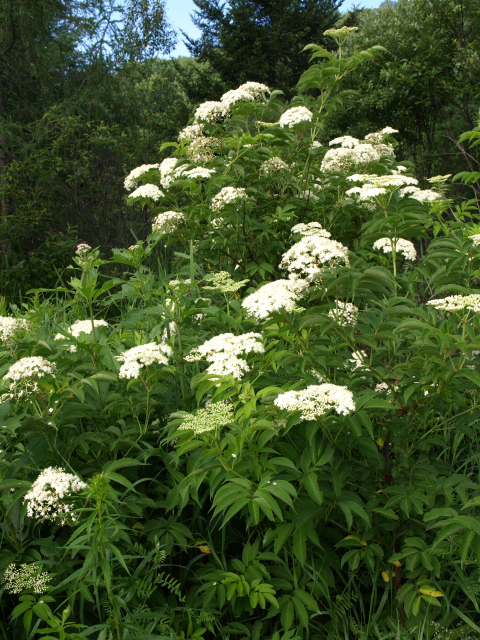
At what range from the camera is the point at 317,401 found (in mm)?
1608

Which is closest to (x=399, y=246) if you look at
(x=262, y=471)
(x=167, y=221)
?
(x=262, y=471)

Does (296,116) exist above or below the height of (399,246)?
above

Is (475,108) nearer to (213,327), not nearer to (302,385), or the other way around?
(213,327)

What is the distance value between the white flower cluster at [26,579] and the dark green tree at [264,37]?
56.7ft

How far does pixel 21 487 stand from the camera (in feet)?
5.75

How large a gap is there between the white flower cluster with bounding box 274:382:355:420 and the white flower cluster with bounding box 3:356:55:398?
925 mm

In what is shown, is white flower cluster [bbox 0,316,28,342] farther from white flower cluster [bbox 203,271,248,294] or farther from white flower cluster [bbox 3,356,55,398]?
white flower cluster [bbox 203,271,248,294]

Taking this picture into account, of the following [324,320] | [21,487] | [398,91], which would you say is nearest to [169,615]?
[21,487]

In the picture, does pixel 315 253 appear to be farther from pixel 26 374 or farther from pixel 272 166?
pixel 272 166

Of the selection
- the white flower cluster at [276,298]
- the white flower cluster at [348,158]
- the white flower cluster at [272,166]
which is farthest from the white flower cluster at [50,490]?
the white flower cluster at [348,158]

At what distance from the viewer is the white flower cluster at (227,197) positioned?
10.2ft

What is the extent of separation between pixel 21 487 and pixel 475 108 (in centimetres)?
1037

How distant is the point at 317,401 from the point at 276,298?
0.52 metres

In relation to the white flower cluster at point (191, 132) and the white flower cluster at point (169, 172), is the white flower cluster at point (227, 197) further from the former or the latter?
the white flower cluster at point (191, 132)
